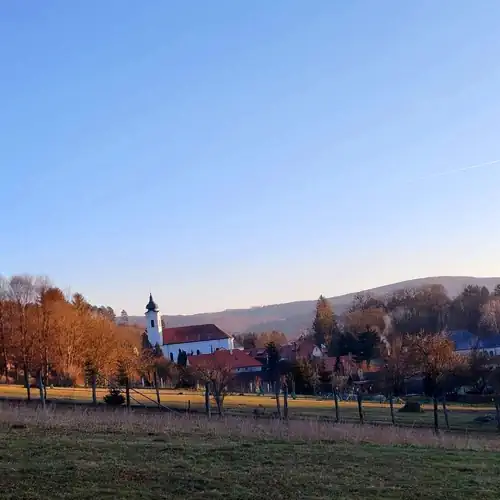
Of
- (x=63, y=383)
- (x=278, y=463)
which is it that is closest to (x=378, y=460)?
(x=278, y=463)

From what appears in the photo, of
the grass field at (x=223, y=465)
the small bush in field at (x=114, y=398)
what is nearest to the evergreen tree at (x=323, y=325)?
the small bush in field at (x=114, y=398)

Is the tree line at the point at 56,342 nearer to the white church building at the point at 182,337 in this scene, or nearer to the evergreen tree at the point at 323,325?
the evergreen tree at the point at 323,325

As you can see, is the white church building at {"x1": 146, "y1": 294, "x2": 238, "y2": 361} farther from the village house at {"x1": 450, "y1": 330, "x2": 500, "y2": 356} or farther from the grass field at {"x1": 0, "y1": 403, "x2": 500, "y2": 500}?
the grass field at {"x1": 0, "y1": 403, "x2": 500, "y2": 500}

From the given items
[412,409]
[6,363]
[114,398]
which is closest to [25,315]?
[6,363]

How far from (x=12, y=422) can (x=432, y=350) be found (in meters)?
25.5

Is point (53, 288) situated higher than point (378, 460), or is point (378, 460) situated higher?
point (53, 288)

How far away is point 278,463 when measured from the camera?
38.9 feet

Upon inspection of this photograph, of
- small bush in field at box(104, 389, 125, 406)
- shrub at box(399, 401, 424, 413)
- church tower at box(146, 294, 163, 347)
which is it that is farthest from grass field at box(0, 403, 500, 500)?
church tower at box(146, 294, 163, 347)

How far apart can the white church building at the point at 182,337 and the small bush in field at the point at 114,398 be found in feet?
265

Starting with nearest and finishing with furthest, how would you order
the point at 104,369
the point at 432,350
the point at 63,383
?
the point at 432,350
the point at 104,369
the point at 63,383

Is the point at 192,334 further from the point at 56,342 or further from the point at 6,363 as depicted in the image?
the point at 56,342

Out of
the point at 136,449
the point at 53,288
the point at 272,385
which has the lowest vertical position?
the point at 272,385

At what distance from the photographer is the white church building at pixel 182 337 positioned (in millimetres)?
124000

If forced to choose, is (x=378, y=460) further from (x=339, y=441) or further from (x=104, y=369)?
(x=104, y=369)
